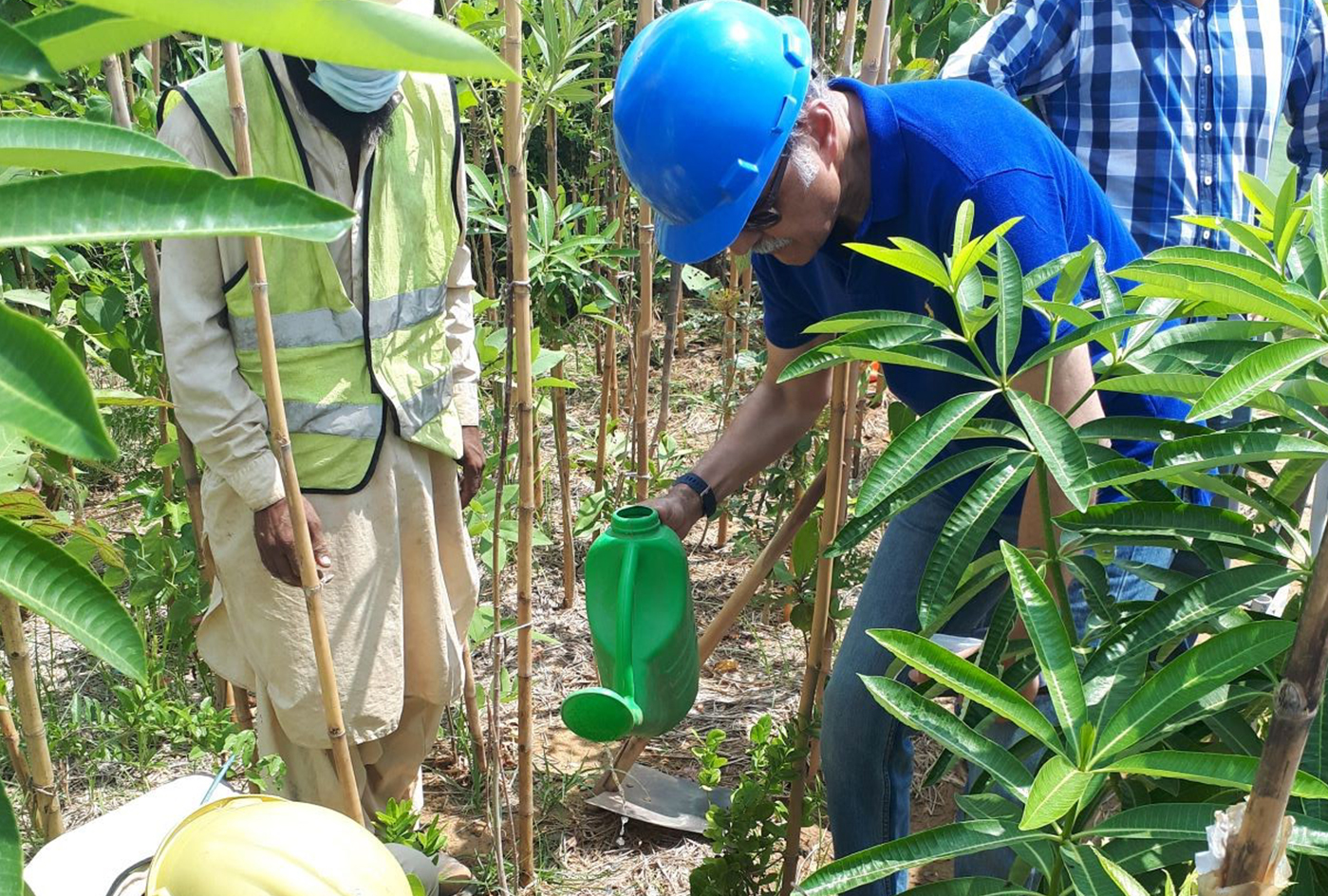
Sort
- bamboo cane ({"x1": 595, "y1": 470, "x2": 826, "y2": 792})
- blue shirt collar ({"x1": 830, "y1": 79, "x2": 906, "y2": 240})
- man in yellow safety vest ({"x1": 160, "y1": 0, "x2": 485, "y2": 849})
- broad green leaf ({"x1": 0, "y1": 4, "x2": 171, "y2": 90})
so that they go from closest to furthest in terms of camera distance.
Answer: broad green leaf ({"x1": 0, "y1": 4, "x2": 171, "y2": 90}) → blue shirt collar ({"x1": 830, "y1": 79, "x2": 906, "y2": 240}) → man in yellow safety vest ({"x1": 160, "y1": 0, "x2": 485, "y2": 849}) → bamboo cane ({"x1": 595, "y1": 470, "x2": 826, "y2": 792})

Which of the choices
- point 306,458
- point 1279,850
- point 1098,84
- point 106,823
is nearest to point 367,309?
point 306,458

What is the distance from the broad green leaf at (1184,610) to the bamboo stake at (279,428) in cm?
85

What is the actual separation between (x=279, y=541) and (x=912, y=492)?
1171 mm

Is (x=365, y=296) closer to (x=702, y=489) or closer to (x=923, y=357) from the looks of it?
(x=702, y=489)

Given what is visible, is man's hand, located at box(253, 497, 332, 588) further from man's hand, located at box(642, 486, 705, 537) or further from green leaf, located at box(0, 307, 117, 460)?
green leaf, located at box(0, 307, 117, 460)

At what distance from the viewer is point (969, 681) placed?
839mm

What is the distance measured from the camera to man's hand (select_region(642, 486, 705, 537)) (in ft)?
5.95

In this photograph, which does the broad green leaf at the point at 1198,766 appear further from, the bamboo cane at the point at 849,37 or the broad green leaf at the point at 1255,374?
the bamboo cane at the point at 849,37

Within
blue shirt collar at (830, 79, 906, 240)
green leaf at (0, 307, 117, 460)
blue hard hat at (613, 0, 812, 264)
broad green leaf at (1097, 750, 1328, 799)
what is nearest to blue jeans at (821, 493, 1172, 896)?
blue shirt collar at (830, 79, 906, 240)

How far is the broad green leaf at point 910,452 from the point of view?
3.35 ft

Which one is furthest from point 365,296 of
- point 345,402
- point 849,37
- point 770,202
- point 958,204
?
point 958,204

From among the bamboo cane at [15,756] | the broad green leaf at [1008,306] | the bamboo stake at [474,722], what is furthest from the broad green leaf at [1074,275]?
the bamboo stake at [474,722]

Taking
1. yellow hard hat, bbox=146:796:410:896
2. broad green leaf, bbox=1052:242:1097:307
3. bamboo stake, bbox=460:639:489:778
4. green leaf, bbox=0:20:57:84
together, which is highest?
green leaf, bbox=0:20:57:84

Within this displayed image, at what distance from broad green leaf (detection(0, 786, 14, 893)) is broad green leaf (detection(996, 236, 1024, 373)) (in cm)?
81
